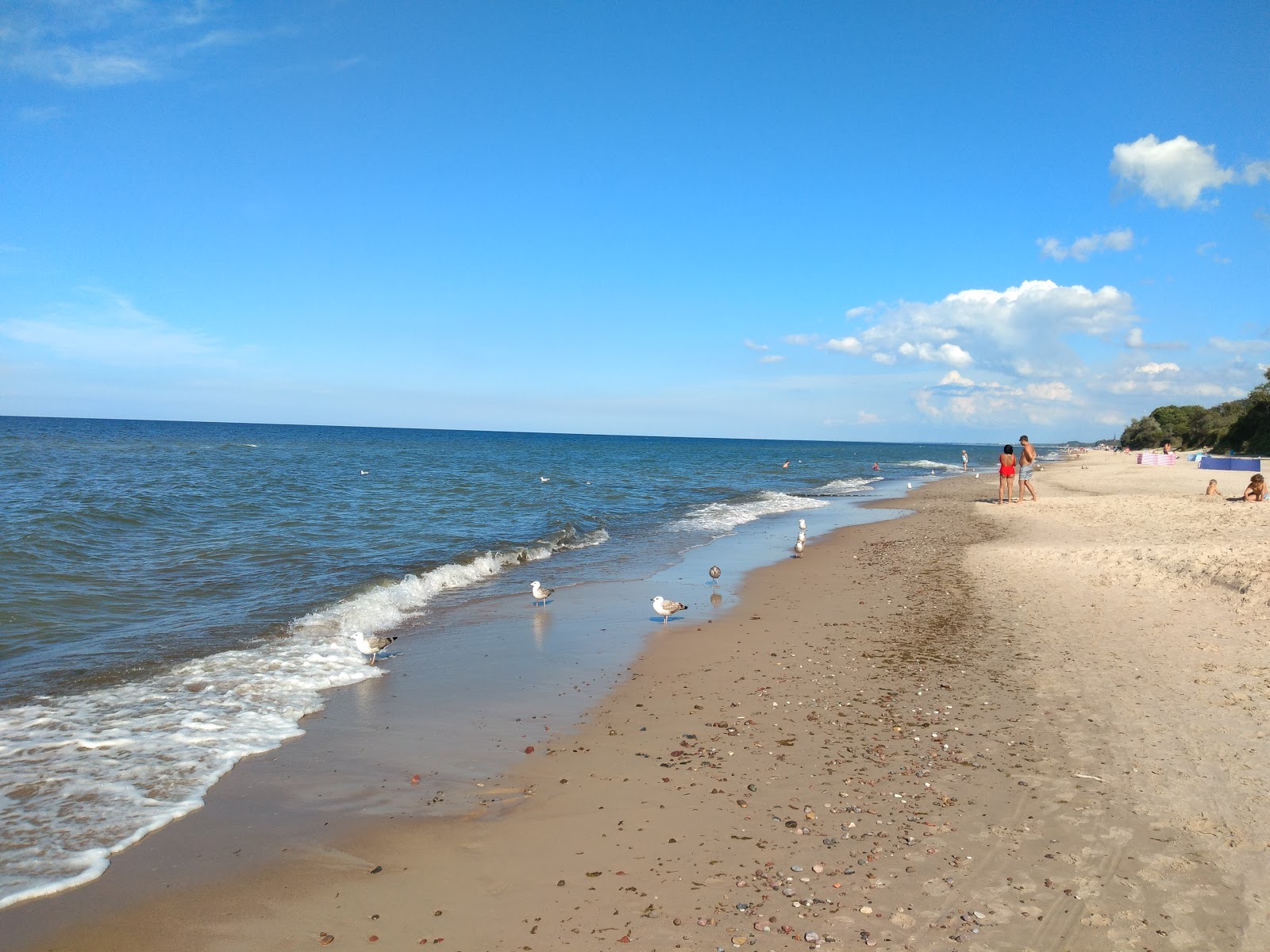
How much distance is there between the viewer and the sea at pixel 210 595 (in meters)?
6.39

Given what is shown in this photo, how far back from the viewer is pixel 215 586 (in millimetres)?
14297

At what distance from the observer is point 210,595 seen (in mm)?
13648

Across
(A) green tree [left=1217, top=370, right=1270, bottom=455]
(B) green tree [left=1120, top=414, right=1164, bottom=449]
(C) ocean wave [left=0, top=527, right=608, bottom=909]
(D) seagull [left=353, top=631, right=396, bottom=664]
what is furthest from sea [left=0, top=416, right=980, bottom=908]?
(B) green tree [left=1120, top=414, right=1164, bottom=449]

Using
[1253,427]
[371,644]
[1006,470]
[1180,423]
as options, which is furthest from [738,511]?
[1180,423]

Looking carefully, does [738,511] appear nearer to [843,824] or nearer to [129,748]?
[129,748]

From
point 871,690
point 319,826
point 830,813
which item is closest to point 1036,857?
point 830,813

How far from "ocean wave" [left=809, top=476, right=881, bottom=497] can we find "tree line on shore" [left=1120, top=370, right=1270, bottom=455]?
2715 cm

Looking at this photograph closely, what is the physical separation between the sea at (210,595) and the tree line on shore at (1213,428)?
3748 cm

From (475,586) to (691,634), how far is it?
6.16 m

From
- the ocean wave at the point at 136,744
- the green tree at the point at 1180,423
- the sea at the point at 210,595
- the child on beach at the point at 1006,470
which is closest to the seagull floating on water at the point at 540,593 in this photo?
the sea at the point at 210,595

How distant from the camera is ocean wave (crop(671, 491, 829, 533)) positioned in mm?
25781

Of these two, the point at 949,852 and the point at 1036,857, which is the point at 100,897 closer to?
the point at 949,852

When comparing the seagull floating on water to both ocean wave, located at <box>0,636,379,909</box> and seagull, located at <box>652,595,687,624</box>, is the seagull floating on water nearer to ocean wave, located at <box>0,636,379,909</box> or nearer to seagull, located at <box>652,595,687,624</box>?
seagull, located at <box>652,595,687,624</box>

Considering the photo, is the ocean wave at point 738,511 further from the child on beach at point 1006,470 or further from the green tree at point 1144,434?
the green tree at point 1144,434
